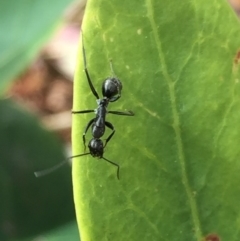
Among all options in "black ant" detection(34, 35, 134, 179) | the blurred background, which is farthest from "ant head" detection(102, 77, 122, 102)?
the blurred background

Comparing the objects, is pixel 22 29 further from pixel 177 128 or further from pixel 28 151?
pixel 177 128

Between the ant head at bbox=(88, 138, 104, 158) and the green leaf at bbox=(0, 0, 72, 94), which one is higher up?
the green leaf at bbox=(0, 0, 72, 94)

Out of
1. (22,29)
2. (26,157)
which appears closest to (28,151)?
(26,157)

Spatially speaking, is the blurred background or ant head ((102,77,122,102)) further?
the blurred background

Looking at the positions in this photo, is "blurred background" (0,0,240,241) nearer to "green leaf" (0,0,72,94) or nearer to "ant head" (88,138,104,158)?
"green leaf" (0,0,72,94)

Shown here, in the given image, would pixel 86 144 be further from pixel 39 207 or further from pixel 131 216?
pixel 39 207
